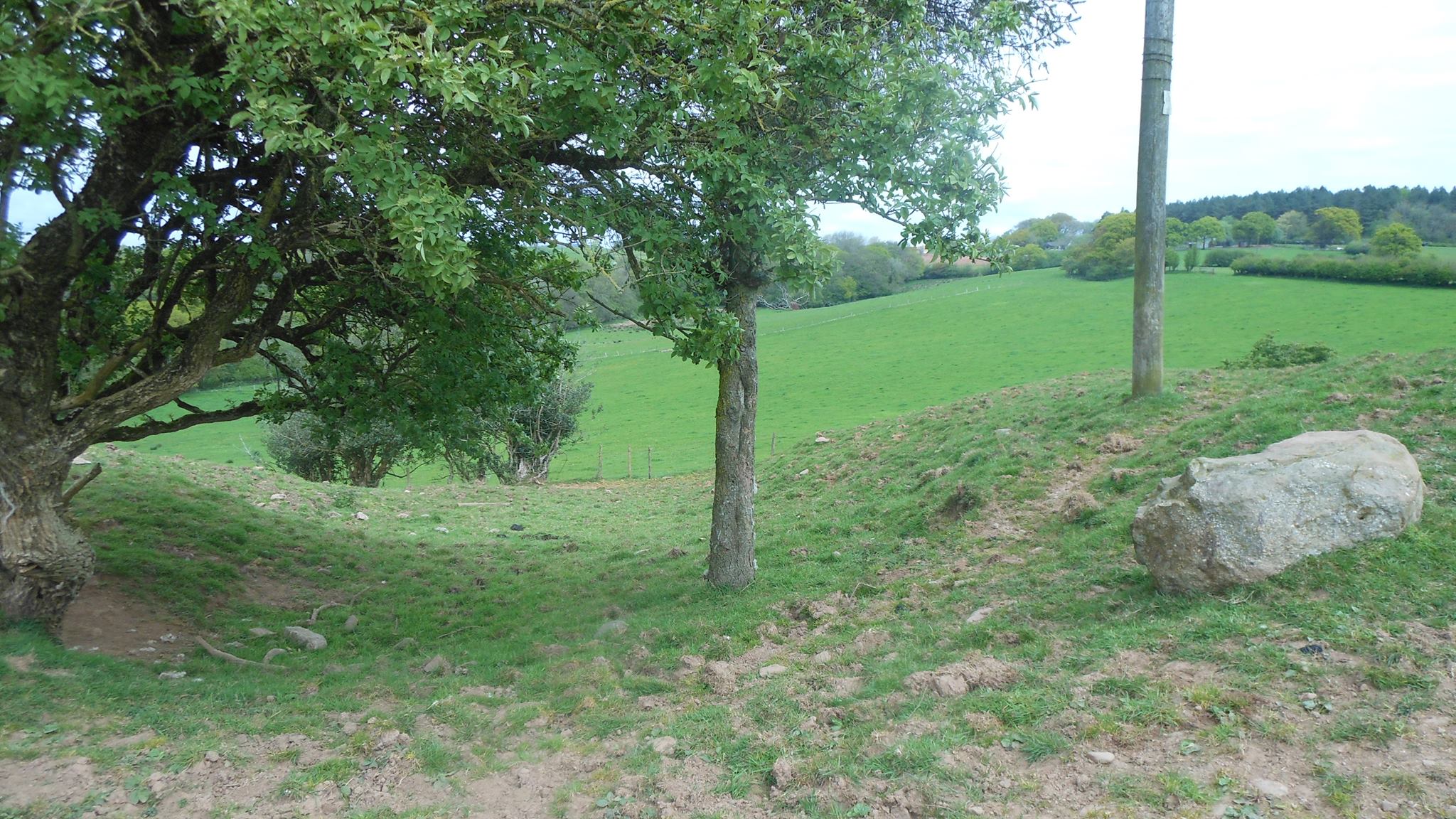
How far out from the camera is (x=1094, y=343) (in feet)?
158

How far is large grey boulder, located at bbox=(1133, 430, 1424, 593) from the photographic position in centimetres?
684

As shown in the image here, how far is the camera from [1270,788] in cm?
461

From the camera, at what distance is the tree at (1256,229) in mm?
51328

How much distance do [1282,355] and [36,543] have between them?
19.8m

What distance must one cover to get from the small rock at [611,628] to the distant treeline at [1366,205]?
40.5m

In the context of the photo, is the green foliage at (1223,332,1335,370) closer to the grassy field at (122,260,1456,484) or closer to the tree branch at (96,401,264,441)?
the tree branch at (96,401,264,441)

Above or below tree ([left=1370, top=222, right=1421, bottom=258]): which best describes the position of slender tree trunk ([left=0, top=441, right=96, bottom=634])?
below

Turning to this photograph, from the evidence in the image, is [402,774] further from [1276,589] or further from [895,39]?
[895,39]

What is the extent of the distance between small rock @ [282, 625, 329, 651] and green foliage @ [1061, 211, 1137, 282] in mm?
60233

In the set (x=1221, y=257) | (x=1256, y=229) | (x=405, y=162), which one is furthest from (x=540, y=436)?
(x=1256, y=229)

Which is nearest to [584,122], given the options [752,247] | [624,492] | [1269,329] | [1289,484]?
[752,247]

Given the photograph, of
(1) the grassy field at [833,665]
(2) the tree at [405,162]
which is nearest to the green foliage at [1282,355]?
(1) the grassy field at [833,665]

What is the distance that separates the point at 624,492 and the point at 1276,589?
2170cm

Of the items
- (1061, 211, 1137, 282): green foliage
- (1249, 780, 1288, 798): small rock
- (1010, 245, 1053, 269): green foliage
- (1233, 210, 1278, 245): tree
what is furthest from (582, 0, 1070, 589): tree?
(1010, 245, 1053, 269): green foliage
